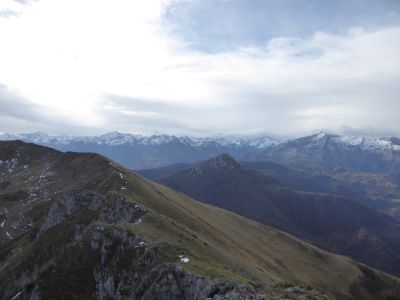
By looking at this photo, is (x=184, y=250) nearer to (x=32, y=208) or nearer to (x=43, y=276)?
(x=43, y=276)

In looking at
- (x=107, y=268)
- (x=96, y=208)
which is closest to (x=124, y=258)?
(x=107, y=268)

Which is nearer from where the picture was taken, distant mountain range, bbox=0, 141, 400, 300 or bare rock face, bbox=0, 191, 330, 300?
distant mountain range, bbox=0, 141, 400, 300

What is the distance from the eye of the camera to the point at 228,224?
188 m

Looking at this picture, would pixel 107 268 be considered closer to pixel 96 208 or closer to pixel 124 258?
pixel 124 258

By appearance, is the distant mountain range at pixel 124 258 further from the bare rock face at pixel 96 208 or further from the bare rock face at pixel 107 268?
the bare rock face at pixel 96 208

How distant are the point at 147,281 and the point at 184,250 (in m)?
9.38

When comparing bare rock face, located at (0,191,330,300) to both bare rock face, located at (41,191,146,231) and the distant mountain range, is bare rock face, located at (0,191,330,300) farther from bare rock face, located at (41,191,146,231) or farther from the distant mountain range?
bare rock face, located at (41,191,146,231)

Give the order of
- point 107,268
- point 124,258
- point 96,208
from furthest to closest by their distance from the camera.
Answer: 1. point 96,208
2. point 124,258
3. point 107,268

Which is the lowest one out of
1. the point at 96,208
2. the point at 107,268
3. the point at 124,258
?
the point at 107,268

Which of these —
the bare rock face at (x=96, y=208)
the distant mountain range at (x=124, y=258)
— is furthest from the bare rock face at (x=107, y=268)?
the bare rock face at (x=96, y=208)

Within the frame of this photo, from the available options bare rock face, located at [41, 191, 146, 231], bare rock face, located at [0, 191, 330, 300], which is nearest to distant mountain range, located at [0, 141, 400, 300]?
bare rock face, located at [0, 191, 330, 300]

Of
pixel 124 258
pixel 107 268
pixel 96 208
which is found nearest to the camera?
pixel 107 268

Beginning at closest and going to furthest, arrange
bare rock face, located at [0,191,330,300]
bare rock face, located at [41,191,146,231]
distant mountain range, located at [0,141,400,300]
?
distant mountain range, located at [0,141,400,300] → bare rock face, located at [0,191,330,300] → bare rock face, located at [41,191,146,231]

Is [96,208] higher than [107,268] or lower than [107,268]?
higher
